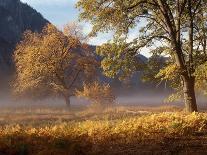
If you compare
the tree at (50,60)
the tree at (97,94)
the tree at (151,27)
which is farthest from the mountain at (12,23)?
the tree at (151,27)

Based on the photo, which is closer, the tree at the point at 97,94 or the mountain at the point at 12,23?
the tree at the point at 97,94

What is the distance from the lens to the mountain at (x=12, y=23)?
141 metres

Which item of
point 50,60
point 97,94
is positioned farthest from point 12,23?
point 97,94

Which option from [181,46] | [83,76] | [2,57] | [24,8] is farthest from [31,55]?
[24,8]

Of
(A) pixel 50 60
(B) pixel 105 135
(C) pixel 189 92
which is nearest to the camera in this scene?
(B) pixel 105 135

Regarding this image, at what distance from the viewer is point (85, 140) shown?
1636 centimetres

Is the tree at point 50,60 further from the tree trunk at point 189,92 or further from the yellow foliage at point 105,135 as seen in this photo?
the yellow foliage at point 105,135

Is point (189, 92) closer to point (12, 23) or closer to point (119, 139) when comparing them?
point (119, 139)

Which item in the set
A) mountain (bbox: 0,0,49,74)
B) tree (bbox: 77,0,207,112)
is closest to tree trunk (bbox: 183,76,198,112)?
tree (bbox: 77,0,207,112)

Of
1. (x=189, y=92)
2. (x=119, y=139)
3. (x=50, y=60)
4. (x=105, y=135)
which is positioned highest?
(x=50, y=60)

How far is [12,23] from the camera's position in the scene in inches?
→ 6107

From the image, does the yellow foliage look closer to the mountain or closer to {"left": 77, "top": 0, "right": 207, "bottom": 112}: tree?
{"left": 77, "top": 0, "right": 207, "bottom": 112}: tree

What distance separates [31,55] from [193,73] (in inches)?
1275

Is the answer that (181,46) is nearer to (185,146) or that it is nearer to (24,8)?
(185,146)
